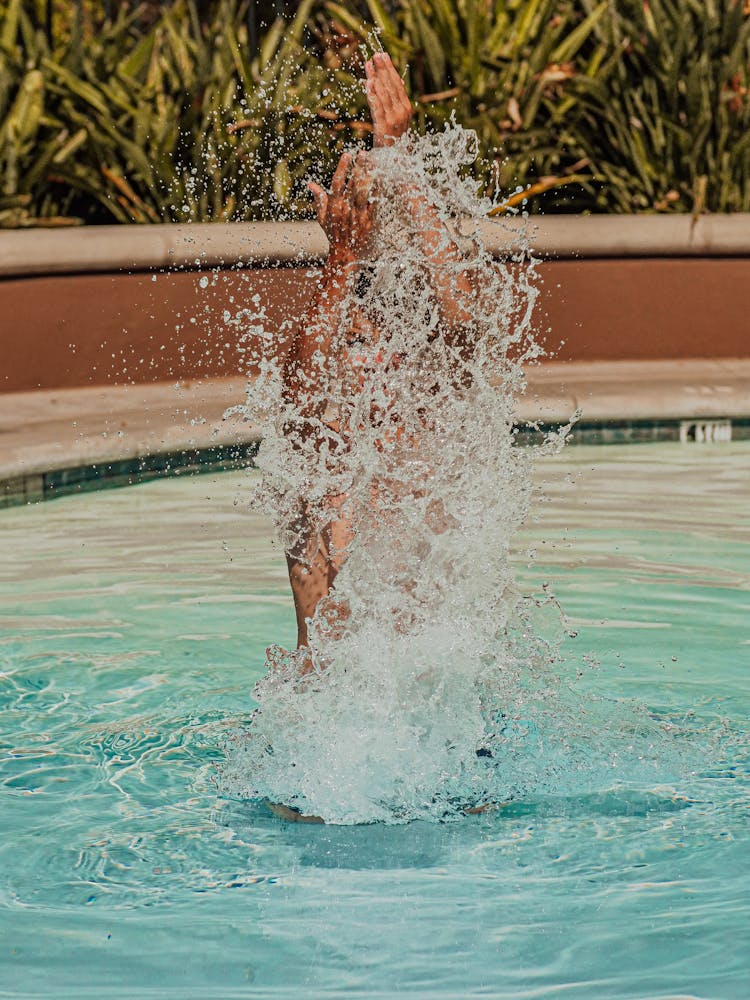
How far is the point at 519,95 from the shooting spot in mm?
9969

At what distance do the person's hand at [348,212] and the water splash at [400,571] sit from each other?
0.13 ft

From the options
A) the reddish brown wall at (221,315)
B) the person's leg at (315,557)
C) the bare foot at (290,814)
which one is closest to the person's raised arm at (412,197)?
the person's leg at (315,557)

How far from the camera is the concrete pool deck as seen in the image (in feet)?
23.1

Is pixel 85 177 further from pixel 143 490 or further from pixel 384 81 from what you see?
pixel 384 81

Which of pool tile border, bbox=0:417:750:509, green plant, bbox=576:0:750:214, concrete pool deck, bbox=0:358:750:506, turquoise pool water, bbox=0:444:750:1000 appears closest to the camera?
turquoise pool water, bbox=0:444:750:1000

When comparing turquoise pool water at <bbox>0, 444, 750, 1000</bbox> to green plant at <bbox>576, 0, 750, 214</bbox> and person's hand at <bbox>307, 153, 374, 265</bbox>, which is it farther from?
green plant at <bbox>576, 0, 750, 214</bbox>

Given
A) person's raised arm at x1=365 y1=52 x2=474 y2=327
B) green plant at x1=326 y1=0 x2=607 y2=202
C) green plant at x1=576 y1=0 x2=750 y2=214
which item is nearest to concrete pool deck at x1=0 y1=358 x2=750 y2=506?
green plant at x1=576 y1=0 x2=750 y2=214

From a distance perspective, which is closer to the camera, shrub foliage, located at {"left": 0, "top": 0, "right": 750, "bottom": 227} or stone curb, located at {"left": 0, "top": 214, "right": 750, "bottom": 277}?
stone curb, located at {"left": 0, "top": 214, "right": 750, "bottom": 277}

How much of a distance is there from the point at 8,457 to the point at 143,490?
604 mm

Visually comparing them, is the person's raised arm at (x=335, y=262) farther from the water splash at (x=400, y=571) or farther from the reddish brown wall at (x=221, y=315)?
the reddish brown wall at (x=221, y=315)

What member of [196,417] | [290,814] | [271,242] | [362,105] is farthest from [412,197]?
[362,105]

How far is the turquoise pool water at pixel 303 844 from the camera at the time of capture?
9.35 ft

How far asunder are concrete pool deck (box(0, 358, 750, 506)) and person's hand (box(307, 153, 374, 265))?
3527 mm

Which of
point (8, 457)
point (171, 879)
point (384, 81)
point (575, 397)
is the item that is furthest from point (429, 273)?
point (575, 397)
